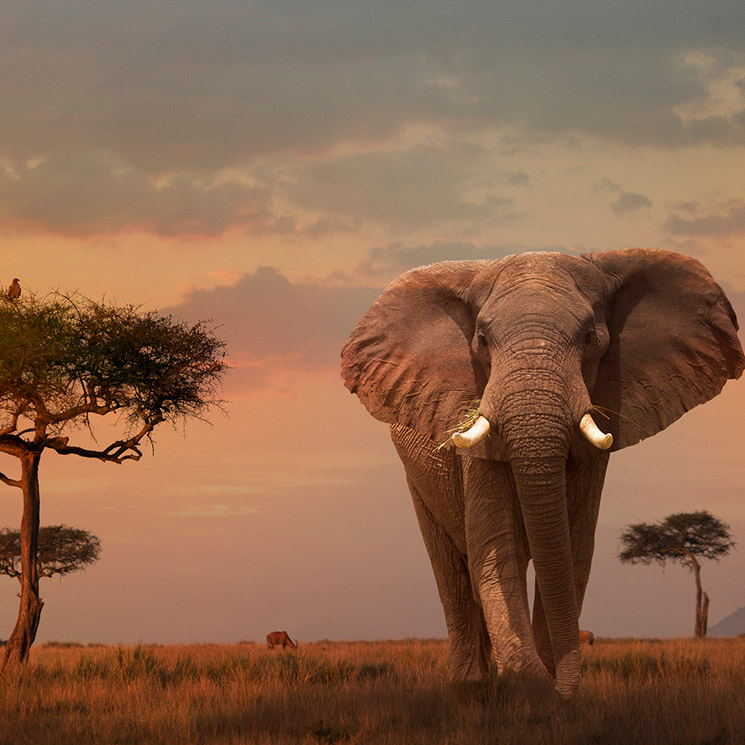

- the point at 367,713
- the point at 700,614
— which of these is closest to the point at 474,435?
the point at 367,713

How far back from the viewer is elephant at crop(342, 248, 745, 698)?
26.2ft

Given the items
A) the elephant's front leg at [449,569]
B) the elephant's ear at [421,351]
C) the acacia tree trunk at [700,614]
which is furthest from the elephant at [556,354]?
the acacia tree trunk at [700,614]

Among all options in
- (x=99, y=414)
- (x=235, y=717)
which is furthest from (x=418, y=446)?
(x=99, y=414)

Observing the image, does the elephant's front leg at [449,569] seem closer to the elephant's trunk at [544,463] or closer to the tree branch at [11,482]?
the elephant's trunk at [544,463]

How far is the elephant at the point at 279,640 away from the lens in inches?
969

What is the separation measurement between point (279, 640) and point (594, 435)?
18.7 metres

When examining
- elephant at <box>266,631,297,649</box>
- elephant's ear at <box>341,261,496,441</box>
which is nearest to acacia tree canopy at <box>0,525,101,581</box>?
elephant at <box>266,631,297,649</box>

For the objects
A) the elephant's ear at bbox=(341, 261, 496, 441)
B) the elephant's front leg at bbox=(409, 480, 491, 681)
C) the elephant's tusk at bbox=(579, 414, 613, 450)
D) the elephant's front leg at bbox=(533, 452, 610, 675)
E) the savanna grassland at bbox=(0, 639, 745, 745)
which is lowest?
the savanna grassland at bbox=(0, 639, 745, 745)

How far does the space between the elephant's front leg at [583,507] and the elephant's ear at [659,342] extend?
1.33ft

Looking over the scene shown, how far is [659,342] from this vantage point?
895 centimetres

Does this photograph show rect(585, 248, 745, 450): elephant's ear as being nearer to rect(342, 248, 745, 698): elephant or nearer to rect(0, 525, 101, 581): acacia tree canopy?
rect(342, 248, 745, 698): elephant

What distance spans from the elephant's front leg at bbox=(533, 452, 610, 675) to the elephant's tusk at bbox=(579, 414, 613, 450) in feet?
3.91

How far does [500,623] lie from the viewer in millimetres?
8406

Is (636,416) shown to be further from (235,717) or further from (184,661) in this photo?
(184,661)
